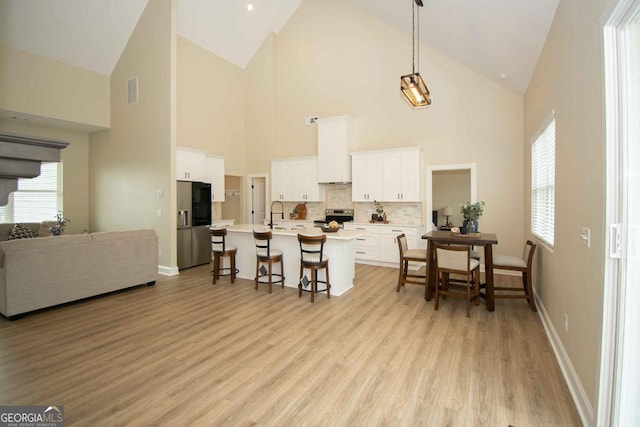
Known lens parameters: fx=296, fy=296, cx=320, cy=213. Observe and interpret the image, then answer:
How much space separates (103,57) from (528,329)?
864 centimetres

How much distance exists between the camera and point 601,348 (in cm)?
163

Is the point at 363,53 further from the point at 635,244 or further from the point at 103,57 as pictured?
the point at 635,244

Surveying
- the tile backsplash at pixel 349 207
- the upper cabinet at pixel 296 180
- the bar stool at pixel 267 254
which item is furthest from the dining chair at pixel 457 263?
the upper cabinet at pixel 296 180

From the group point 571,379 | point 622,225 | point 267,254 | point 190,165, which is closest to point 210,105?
point 190,165

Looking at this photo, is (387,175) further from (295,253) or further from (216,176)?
(216,176)

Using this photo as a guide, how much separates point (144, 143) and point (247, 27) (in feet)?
13.4

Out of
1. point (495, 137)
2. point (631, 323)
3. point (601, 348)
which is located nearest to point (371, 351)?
point (601, 348)

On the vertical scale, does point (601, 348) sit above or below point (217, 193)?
below

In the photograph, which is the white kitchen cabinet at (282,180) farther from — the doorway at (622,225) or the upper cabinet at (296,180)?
the doorway at (622,225)

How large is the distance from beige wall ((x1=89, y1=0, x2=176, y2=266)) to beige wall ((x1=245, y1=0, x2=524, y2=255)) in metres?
2.94

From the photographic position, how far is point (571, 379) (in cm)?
217

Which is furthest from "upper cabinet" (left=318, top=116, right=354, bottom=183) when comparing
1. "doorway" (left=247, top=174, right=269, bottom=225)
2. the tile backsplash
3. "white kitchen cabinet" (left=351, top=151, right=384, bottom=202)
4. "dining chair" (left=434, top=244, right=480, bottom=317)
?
"dining chair" (left=434, top=244, right=480, bottom=317)

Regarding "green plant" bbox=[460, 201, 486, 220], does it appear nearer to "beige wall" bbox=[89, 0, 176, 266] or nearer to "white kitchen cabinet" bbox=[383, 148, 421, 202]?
"white kitchen cabinet" bbox=[383, 148, 421, 202]

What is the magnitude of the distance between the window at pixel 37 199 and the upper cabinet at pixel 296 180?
4.82 m
